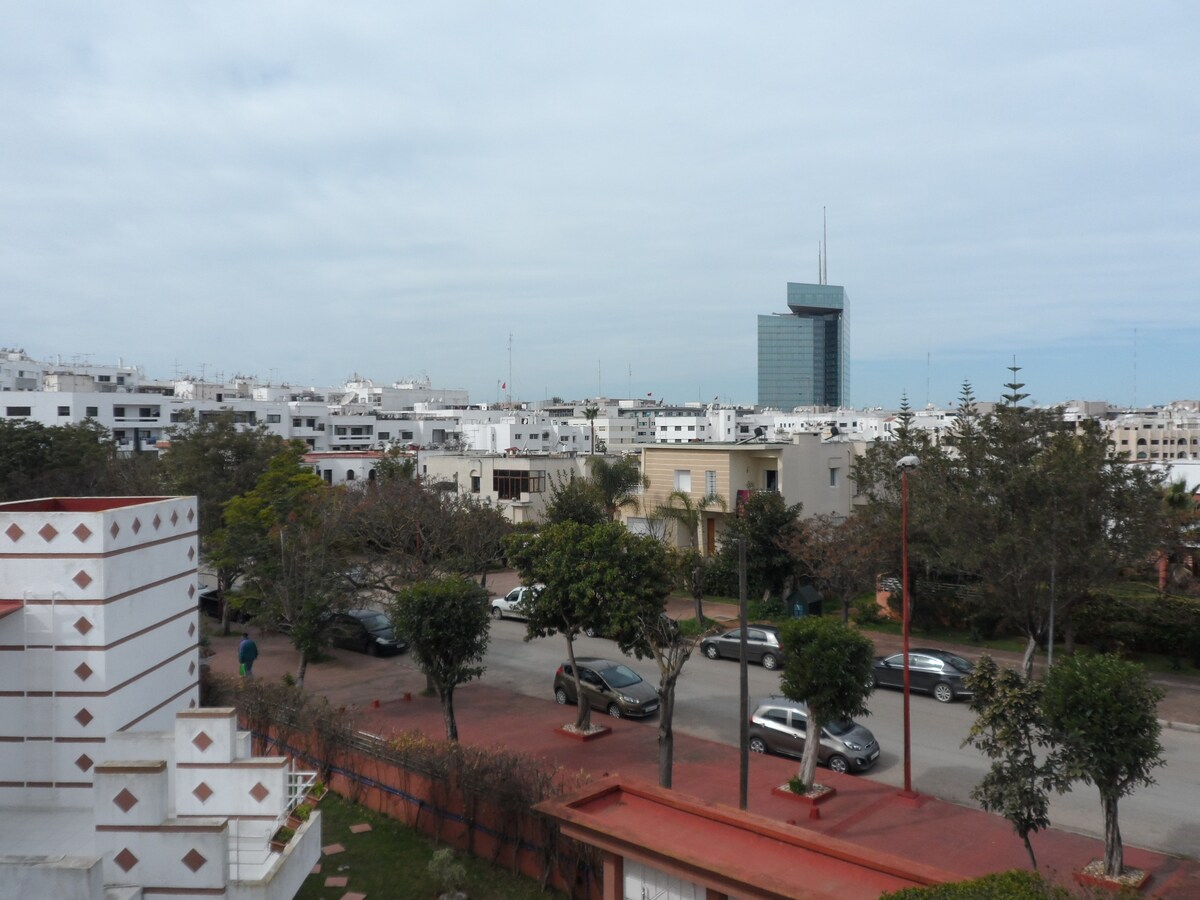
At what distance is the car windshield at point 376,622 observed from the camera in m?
26.5

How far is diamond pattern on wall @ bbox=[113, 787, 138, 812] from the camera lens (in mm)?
7340

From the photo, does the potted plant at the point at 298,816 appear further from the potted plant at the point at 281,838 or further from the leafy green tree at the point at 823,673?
the leafy green tree at the point at 823,673

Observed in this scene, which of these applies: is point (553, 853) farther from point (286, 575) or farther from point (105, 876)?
point (286, 575)

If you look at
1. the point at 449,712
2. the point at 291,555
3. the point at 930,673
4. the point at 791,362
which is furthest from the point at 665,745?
the point at 791,362

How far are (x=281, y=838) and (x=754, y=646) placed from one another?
1768cm

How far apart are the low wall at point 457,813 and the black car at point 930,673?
11.6 metres

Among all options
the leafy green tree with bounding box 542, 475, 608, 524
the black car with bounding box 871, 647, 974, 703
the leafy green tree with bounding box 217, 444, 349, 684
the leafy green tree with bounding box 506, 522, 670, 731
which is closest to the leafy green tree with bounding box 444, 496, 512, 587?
the leafy green tree with bounding box 542, 475, 608, 524

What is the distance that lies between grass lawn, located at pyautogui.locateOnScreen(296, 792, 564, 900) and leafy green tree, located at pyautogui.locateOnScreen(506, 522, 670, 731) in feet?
16.7

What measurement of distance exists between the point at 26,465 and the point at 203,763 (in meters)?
34.8

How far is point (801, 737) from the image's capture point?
56.4 feet

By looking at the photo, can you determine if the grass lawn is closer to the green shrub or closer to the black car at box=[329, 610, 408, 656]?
the green shrub

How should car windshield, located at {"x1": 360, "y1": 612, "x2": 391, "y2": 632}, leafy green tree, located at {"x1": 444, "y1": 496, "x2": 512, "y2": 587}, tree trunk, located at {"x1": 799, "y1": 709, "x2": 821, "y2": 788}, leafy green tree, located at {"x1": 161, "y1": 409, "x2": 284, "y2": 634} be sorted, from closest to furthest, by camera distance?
tree trunk, located at {"x1": 799, "y1": 709, "x2": 821, "y2": 788} → car windshield, located at {"x1": 360, "y1": 612, "x2": 391, "y2": 632} → leafy green tree, located at {"x1": 444, "y1": 496, "x2": 512, "y2": 587} → leafy green tree, located at {"x1": 161, "y1": 409, "x2": 284, "y2": 634}

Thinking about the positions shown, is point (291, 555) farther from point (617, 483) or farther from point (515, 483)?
point (515, 483)

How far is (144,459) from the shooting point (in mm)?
45938
